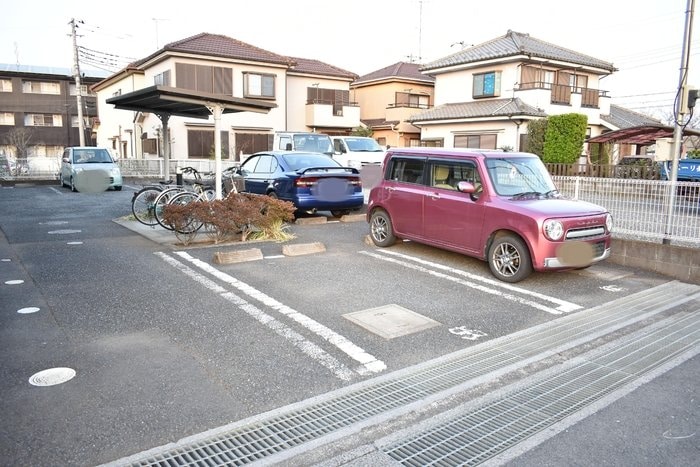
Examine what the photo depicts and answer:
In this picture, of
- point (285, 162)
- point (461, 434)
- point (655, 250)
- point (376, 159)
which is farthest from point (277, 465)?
point (376, 159)

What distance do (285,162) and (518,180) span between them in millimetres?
5351

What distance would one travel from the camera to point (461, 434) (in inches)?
120

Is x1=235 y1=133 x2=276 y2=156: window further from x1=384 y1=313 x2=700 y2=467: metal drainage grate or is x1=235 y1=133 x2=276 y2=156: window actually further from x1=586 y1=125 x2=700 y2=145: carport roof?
x1=384 y1=313 x2=700 y2=467: metal drainage grate

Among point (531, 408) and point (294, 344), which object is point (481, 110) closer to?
point (294, 344)

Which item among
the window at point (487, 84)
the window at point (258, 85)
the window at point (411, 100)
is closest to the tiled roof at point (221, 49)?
the window at point (258, 85)

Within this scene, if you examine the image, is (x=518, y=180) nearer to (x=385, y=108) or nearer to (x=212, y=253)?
(x=212, y=253)

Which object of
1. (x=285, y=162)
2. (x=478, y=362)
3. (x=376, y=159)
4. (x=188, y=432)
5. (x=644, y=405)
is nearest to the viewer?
(x=188, y=432)

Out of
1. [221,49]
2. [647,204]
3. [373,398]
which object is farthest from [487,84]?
[373,398]

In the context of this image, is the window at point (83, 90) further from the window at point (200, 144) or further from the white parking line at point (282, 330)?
the white parking line at point (282, 330)

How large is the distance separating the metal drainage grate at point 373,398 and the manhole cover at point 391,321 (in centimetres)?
63

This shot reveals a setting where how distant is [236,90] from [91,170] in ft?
35.9

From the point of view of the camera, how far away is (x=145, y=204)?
10266 millimetres

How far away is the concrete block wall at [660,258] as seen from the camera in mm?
6773

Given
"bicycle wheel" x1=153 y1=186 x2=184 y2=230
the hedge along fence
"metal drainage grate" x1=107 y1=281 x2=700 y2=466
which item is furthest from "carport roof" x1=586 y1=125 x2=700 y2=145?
"bicycle wheel" x1=153 y1=186 x2=184 y2=230
